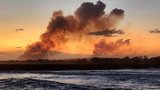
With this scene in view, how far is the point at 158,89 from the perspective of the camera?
44.3 meters

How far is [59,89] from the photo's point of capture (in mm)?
41094

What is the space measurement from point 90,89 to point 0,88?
345 inches

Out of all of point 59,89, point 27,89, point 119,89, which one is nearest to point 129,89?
point 119,89

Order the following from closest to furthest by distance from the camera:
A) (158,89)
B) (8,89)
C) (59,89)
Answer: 1. (8,89)
2. (59,89)
3. (158,89)

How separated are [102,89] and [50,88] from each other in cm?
519

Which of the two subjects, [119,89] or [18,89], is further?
[119,89]

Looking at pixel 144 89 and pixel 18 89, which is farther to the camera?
pixel 144 89

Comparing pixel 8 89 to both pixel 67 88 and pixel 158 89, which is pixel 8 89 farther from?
pixel 158 89

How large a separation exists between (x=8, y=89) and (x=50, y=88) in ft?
16.0

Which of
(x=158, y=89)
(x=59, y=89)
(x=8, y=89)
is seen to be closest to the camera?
(x=8, y=89)

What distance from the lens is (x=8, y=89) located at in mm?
38594

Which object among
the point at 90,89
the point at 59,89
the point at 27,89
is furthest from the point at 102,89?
the point at 27,89

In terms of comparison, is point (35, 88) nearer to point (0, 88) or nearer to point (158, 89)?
point (0, 88)

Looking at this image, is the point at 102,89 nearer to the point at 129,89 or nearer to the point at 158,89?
the point at 129,89
